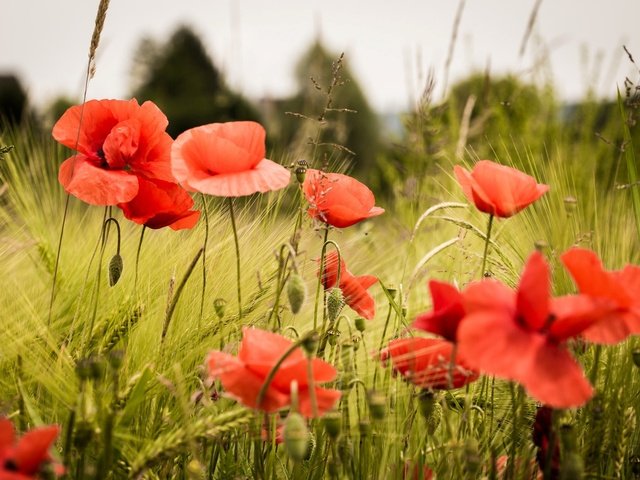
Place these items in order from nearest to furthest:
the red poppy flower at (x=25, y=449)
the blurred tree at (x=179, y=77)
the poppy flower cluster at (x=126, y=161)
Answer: the red poppy flower at (x=25, y=449)
the poppy flower cluster at (x=126, y=161)
the blurred tree at (x=179, y=77)

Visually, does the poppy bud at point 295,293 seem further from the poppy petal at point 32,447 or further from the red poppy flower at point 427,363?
the poppy petal at point 32,447

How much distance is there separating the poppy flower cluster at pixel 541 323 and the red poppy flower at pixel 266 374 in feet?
0.34

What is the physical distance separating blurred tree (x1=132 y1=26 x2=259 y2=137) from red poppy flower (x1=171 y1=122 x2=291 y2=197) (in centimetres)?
1177

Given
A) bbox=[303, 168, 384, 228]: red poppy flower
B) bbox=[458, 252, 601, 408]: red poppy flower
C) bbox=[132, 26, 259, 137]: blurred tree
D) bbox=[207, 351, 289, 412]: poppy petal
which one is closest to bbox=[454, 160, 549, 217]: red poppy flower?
bbox=[303, 168, 384, 228]: red poppy flower

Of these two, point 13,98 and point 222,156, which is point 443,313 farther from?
point 13,98

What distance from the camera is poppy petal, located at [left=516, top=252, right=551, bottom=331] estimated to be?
63 centimetres

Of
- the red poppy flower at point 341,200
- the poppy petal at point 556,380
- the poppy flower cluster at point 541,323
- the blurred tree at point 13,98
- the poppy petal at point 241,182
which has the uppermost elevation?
the blurred tree at point 13,98

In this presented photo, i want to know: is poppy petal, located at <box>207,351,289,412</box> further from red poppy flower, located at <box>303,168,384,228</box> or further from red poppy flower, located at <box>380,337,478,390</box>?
red poppy flower, located at <box>303,168,384,228</box>

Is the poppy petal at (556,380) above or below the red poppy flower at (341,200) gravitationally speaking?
below

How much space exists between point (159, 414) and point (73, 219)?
0.71 m

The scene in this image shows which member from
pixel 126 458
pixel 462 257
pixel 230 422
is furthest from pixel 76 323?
pixel 462 257

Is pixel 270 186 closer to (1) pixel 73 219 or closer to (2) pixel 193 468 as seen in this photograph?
(2) pixel 193 468

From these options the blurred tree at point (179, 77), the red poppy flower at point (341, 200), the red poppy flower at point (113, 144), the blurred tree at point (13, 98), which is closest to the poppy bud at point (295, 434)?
the red poppy flower at point (341, 200)

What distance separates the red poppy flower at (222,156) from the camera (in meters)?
0.89
